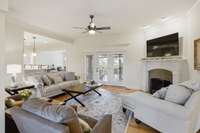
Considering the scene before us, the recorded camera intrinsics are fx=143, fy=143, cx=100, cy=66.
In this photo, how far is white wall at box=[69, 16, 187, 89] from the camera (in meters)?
5.42

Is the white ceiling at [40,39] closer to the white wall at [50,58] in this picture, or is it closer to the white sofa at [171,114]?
the white wall at [50,58]

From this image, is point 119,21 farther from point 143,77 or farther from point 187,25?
point 143,77

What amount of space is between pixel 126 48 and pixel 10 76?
5.35 metres

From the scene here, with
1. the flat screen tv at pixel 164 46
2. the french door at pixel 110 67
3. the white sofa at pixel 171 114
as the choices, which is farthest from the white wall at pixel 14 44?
the flat screen tv at pixel 164 46

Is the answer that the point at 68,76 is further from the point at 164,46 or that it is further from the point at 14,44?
the point at 164,46

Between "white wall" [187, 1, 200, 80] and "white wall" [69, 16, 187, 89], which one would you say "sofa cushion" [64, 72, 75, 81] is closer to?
"white wall" [69, 16, 187, 89]

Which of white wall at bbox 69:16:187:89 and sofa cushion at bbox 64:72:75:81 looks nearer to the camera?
white wall at bbox 69:16:187:89

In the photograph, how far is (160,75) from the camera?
6047 millimetres

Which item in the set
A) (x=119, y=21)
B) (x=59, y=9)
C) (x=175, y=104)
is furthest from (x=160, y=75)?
(x=59, y=9)

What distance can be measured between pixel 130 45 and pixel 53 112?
21.6 feet

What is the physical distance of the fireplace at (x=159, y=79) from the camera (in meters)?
5.69

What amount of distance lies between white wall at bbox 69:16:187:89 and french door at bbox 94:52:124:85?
1.26ft

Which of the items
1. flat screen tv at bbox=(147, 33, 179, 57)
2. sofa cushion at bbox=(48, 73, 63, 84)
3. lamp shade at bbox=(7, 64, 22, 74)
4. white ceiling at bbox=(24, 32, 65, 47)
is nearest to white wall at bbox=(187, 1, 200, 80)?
flat screen tv at bbox=(147, 33, 179, 57)

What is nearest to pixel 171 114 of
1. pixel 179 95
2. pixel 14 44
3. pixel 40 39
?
pixel 179 95
